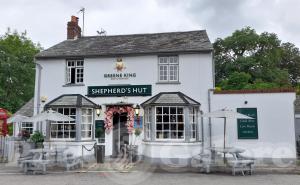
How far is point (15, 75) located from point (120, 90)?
23129 mm

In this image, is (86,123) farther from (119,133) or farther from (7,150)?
(7,150)

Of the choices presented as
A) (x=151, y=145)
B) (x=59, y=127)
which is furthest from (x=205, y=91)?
(x=59, y=127)

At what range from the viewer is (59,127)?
671 inches

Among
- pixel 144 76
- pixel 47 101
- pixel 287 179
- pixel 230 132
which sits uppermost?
pixel 144 76

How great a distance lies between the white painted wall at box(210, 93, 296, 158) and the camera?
615 inches

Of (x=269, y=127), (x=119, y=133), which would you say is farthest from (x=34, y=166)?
(x=269, y=127)

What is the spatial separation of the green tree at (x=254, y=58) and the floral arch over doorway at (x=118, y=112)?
2254 centimetres

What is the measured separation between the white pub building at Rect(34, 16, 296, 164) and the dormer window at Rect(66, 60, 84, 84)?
0.15 ft

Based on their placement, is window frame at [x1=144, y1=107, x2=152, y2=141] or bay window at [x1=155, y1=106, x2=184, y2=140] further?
window frame at [x1=144, y1=107, x2=152, y2=141]

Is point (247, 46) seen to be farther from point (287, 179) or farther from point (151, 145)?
point (287, 179)

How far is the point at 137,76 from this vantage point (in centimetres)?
1728

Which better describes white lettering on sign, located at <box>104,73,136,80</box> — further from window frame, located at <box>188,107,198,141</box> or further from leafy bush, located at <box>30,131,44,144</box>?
leafy bush, located at <box>30,131,44,144</box>

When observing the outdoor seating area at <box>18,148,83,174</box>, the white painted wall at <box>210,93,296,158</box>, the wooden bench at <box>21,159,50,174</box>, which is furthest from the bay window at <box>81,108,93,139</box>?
the white painted wall at <box>210,93,296,158</box>

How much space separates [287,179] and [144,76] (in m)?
8.33
